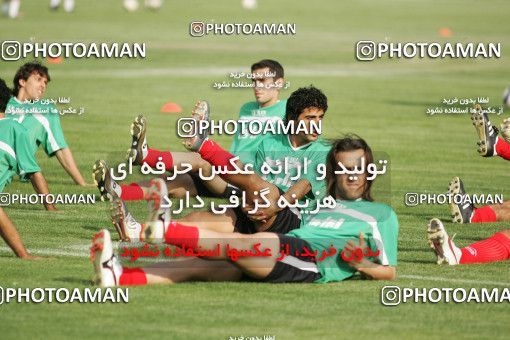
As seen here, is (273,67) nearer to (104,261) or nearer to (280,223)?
(280,223)

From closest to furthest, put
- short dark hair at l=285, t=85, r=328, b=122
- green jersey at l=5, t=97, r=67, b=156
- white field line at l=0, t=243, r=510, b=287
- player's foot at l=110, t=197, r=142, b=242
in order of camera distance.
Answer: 1. white field line at l=0, t=243, r=510, b=287
2. short dark hair at l=285, t=85, r=328, b=122
3. player's foot at l=110, t=197, r=142, b=242
4. green jersey at l=5, t=97, r=67, b=156

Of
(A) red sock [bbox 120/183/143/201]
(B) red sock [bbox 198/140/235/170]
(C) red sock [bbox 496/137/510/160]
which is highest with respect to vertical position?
(C) red sock [bbox 496/137/510/160]

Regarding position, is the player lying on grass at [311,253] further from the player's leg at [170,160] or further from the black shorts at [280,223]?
the player's leg at [170,160]

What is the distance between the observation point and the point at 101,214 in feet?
56.7

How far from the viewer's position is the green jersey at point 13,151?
14.5 meters

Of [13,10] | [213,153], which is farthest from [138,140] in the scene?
[13,10]

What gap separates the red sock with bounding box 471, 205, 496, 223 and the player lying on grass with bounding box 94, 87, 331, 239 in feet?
11.3

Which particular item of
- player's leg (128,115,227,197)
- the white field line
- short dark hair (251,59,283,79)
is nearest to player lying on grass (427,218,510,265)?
the white field line

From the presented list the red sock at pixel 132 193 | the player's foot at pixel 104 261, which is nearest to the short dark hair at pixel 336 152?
the player's foot at pixel 104 261

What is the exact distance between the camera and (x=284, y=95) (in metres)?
35.0

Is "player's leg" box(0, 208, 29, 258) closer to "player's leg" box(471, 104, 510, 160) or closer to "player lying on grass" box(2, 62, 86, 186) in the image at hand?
"player lying on grass" box(2, 62, 86, 186)

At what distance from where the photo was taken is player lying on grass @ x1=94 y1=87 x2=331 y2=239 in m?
12.7

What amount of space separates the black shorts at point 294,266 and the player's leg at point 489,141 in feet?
16.4

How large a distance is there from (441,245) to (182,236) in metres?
3.34
